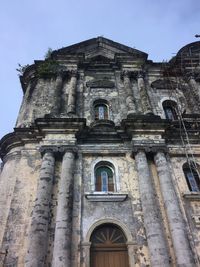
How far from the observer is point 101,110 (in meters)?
13.8

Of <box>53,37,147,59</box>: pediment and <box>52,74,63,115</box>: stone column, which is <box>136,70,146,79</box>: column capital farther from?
<box>52,74,63,115</box>: stone column

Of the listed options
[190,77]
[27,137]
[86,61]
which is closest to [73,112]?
[27,137]

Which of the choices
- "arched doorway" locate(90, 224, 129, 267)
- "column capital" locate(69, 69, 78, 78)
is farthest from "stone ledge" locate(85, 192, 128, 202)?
"column capital" locate(69, 69, 78, 78)

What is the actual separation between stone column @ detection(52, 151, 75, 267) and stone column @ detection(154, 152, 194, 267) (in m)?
3.25

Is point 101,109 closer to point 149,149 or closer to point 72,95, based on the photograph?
point 72,95

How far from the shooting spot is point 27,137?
38.0ft

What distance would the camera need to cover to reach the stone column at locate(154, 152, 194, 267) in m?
8.02

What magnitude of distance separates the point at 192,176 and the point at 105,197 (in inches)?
147

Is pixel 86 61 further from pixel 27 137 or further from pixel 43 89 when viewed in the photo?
pixel 27 137

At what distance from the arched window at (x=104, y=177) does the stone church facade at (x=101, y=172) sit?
40mm

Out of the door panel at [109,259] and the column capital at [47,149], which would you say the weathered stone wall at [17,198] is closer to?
the column capital at [47,149]

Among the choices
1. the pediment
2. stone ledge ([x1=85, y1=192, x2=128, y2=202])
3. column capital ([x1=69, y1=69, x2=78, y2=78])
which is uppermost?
the pediment

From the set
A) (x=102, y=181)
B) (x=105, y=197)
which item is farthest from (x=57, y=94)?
(x=105, y=197)

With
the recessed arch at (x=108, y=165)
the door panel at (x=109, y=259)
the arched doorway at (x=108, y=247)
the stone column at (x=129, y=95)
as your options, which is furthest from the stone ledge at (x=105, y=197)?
the stone column at (x=129, y=95)
